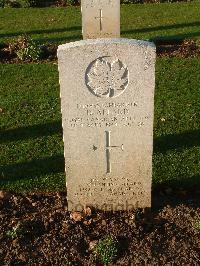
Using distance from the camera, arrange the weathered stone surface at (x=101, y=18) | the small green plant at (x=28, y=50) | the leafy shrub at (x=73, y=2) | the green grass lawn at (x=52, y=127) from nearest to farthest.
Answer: the green grass lawn at (x=52, y=127)
the weathered stone surface at (x=101, y=18)
the small green plant at (x=28, y=50)
the leafy shrub at (x=73, y=2)

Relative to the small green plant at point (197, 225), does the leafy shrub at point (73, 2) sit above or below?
above

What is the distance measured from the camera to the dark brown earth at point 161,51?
10547 millimetres

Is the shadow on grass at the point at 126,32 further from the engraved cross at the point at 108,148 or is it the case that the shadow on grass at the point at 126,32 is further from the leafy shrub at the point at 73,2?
the engraved cross at the point at 108,148

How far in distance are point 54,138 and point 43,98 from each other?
163 centimetres

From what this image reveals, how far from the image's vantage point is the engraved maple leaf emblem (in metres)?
4.44

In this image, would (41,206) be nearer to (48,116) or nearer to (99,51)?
(99,51)

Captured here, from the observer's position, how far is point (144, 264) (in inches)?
184

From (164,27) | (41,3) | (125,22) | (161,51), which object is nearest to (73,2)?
(41,3)

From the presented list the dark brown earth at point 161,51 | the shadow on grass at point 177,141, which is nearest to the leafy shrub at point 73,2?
the dark brown earth at point 161,51

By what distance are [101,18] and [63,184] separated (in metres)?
5.12

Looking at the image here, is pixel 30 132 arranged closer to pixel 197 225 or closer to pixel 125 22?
pixel 197 225

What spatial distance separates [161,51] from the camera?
35.4 feet

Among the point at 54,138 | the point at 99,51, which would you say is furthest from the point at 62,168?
the point at 99,51

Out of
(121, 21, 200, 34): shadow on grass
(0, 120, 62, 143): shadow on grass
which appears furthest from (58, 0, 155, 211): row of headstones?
(121, 21, 200, 34): shadow on grass
